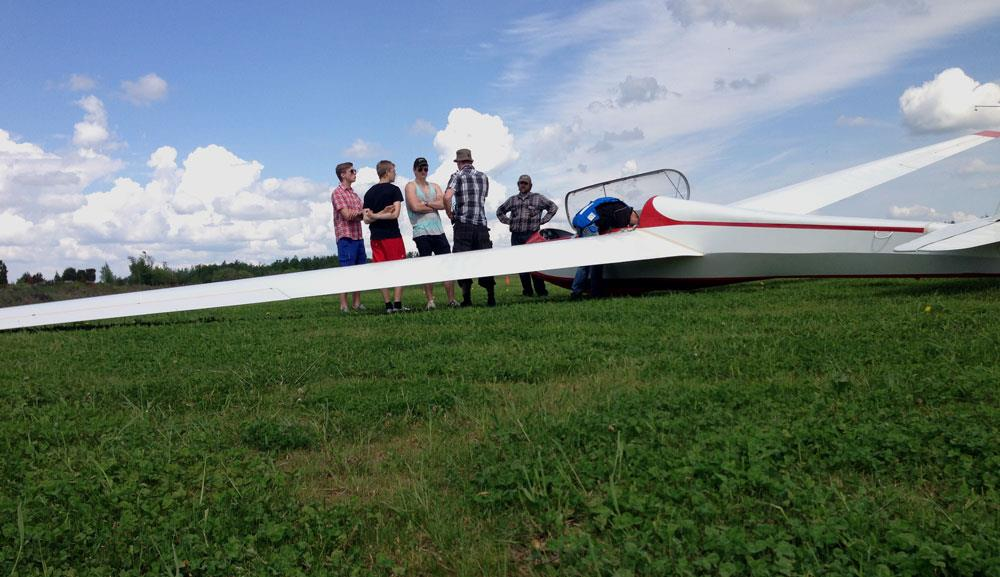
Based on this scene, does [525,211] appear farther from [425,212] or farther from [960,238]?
[960,238]

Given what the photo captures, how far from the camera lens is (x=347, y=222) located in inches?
394

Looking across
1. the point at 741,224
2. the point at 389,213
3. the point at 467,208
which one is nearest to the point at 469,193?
the point at 467,208

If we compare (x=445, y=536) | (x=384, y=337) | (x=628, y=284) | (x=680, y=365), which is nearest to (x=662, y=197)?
(x=628, y=284)

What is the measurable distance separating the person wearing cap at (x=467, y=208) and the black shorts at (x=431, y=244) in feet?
0.51

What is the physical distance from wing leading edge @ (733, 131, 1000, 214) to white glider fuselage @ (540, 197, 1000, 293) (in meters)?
2.50

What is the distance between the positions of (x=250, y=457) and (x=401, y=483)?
789 mm

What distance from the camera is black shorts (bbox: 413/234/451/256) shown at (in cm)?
950

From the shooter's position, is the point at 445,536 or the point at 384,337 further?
the point at 384,337

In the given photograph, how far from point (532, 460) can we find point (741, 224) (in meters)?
6.93

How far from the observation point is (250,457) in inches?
112

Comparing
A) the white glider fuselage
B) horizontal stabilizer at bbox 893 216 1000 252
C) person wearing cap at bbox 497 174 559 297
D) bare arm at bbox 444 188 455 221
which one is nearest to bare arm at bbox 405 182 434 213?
bare arm at bbox 444 188 455 221

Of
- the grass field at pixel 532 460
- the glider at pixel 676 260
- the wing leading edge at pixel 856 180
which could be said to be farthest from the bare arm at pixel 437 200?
the wing leading edge at pixel 856 180

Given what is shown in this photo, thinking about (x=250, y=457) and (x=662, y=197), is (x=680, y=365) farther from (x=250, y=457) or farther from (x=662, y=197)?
(x=662, y=197)

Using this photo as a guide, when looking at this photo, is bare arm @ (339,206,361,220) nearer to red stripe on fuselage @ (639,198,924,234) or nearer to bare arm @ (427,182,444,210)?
bare arm @ (427,182,444,210)
